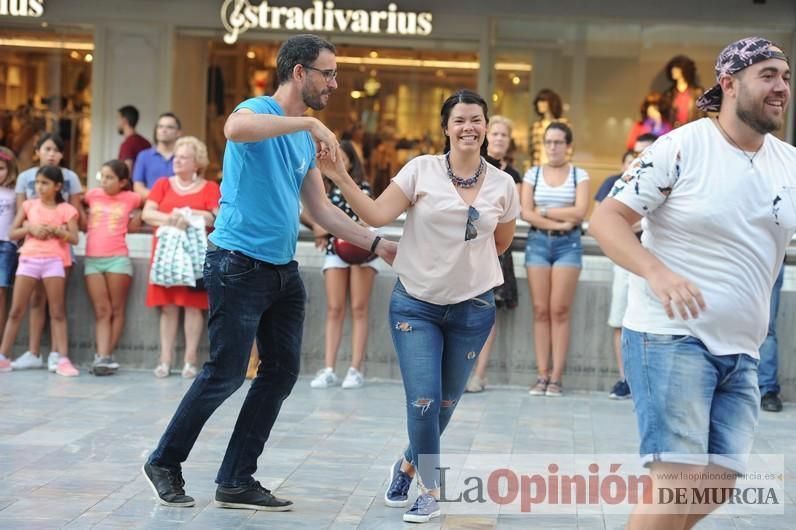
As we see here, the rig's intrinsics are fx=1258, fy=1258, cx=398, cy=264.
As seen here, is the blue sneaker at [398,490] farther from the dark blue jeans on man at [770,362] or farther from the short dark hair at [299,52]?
the dark blue jeans on man at [770,362]

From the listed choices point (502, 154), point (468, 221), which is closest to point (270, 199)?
point (468, 221)

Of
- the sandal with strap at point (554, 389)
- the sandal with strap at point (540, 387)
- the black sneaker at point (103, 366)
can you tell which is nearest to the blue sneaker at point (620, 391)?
the sandal with strap at point (554, 389)

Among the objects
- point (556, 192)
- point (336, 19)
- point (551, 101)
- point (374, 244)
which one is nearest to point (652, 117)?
point (551, 101)

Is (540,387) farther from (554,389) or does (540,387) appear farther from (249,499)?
(249,499)

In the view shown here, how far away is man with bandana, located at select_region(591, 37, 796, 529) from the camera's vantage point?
403 cm

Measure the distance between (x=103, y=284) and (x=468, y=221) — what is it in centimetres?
538

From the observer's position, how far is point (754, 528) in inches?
228

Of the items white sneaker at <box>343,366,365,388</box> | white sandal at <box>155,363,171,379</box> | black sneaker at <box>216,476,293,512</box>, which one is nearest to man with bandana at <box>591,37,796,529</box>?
black sneaker at <box>216,476,293,512</box>

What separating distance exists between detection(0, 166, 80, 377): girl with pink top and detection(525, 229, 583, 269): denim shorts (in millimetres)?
3688

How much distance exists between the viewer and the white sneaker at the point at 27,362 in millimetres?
10219

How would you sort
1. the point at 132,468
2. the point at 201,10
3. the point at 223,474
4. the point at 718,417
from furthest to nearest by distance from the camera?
the point at 201,10 < the point at 132,468 < the point at 223,474 < the point at 718,417

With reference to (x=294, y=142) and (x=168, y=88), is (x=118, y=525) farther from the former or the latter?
(x=168, y=88)

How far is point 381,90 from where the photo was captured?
55.6ft

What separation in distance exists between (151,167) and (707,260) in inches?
319
